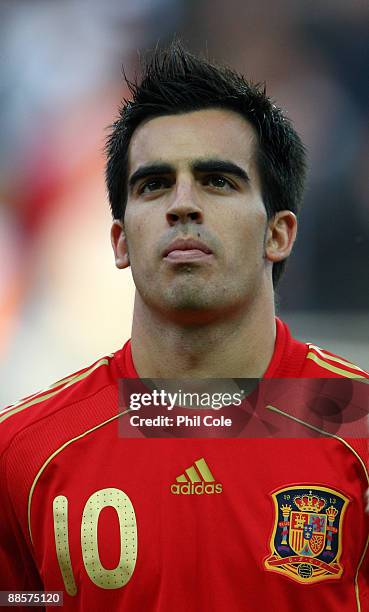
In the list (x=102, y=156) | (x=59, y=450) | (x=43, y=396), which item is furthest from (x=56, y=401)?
(x=102, y=156)

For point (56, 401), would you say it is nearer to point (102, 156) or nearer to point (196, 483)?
point (196, 483)

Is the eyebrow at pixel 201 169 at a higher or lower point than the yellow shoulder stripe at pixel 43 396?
higher

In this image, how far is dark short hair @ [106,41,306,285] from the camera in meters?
2.17

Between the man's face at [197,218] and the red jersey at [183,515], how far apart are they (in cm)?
28

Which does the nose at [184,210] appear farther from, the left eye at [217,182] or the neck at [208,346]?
the neck at [208,346]

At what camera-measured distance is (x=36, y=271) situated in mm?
4676

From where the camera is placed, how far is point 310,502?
1.86 metres

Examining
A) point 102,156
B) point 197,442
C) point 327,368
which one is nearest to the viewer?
point 197,442

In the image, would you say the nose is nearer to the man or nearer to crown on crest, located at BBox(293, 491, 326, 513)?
the man

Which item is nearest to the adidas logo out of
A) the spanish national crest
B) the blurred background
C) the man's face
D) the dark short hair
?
the spanish national crest

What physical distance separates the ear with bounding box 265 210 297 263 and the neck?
5.9 inches

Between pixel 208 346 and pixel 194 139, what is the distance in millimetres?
528

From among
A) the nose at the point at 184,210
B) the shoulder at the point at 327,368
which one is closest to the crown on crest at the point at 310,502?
the shoulder at the point at 327,368

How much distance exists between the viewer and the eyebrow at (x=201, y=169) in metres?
1.99
